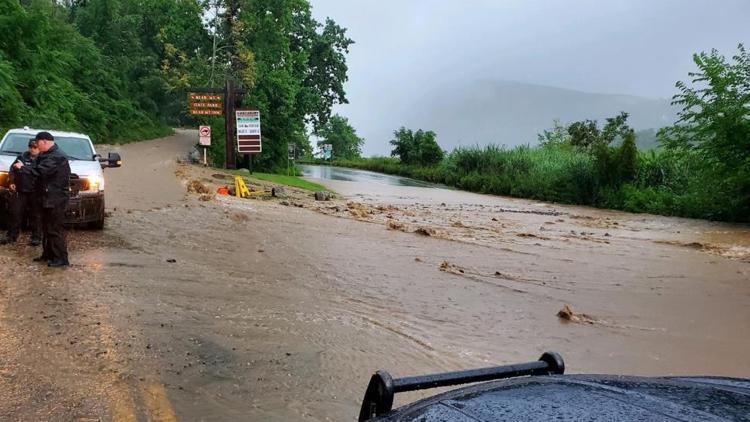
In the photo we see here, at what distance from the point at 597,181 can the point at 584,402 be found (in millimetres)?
A: 26817

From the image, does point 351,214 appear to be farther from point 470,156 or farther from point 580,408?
point 470,156

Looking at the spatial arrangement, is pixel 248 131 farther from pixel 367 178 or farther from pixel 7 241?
pixel 7 241

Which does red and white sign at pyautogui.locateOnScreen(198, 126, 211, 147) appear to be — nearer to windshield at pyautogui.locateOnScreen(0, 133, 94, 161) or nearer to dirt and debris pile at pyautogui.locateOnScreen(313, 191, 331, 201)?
dirt and debris pile at pyautogui.locateOnScreen(313, 191, 331, 201)

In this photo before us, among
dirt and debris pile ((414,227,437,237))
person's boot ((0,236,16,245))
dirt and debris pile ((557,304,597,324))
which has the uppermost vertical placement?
person's boot ((0,236,16,245))

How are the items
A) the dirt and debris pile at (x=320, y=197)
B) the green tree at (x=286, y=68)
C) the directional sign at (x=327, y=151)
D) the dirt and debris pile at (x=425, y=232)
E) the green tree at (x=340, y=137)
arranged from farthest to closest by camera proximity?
the green tree at (x=340, y=137), the directional sign at (x=327, y=151), the green tree at (x=286, y=68), the dirt and debris pile at (x=320, y=197), the dirt and debris pile at (x=425, y=232)

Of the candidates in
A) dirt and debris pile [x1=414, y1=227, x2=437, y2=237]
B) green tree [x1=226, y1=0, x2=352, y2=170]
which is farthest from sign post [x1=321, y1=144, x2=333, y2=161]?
dirt and debris pile [x1=414, y1=227, x2=437, y2=237]

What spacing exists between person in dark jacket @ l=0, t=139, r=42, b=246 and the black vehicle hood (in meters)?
7.82

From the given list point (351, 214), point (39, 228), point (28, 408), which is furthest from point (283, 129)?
point (28, 408)

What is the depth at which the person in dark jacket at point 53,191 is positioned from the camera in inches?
286

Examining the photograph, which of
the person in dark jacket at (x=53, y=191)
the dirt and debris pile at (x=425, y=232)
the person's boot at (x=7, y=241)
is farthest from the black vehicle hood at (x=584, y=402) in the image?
the dirt and debris pile at (x=425, y=232)

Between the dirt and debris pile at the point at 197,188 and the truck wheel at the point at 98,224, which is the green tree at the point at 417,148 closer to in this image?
the dirt and debris pile at the point at 197,188

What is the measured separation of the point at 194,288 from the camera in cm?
716

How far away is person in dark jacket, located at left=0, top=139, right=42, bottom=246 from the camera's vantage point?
26.9 ft

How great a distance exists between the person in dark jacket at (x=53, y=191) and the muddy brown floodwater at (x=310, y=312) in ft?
1.13
